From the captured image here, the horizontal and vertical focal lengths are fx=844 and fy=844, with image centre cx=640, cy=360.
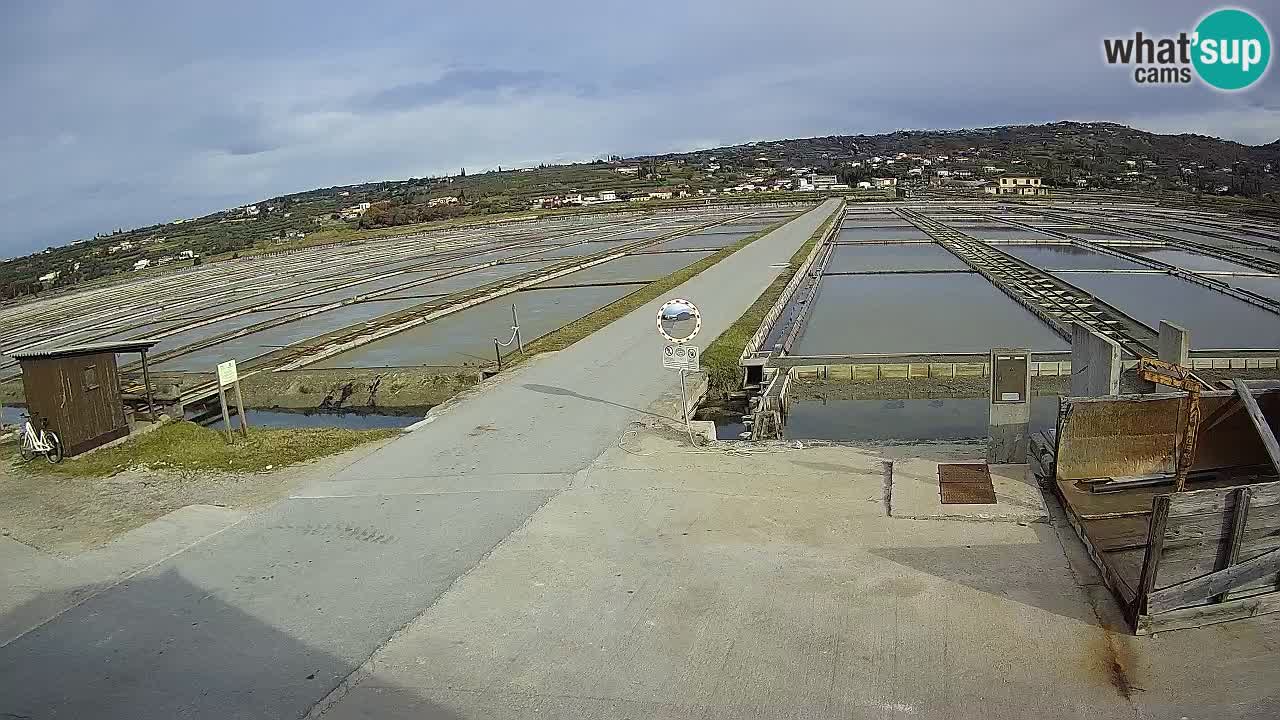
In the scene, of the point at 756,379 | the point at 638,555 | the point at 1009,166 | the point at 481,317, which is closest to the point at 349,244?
the point at 481,317

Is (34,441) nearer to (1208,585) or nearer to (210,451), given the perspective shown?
(210,451)

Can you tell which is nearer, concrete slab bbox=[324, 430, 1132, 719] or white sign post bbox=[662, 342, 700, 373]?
concrete slab bbox=[324, 430, 1132, 719]

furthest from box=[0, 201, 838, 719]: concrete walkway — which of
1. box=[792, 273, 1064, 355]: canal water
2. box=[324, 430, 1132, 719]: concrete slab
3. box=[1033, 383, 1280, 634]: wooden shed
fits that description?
box=[792, 273, 1064, 355]: canal water

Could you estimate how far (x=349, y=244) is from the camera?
2493 inches

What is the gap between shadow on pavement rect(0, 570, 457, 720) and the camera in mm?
4699

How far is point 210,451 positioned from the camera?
34.0ft

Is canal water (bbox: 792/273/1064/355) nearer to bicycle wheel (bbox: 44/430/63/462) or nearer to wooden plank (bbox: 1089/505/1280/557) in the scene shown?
wooden plank (bbox: 1089/505/1280/557)

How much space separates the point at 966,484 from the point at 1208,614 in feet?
7.61

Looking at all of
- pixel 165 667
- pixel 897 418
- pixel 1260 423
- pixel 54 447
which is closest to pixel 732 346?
pixel 897 418

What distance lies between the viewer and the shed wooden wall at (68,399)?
1040 cm

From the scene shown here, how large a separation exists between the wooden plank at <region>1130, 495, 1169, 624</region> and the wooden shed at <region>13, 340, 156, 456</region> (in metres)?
11.3

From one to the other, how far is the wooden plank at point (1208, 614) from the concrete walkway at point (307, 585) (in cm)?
439

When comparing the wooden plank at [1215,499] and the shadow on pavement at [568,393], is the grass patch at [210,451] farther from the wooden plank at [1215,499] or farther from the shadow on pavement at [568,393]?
the wooden plank at [1215,499]

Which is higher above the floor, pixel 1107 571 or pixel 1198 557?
pixel 1198 557
